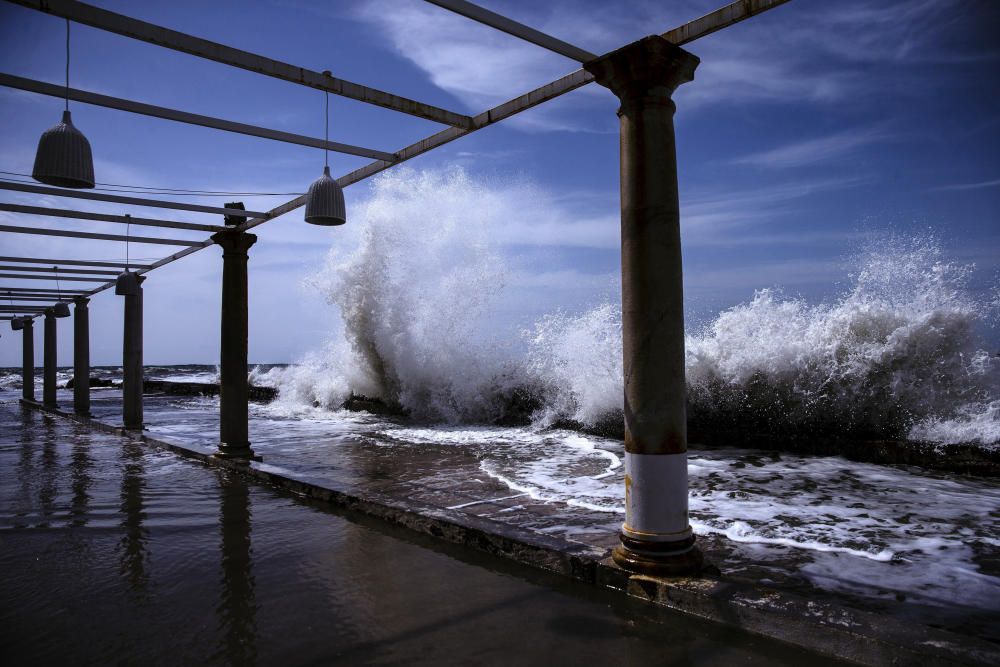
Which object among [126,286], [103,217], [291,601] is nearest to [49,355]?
[126,286]

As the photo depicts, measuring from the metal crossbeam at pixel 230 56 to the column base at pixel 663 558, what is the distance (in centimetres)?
311

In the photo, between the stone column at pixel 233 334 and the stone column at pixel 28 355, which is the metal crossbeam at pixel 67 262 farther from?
the stone column at pixel 28 355

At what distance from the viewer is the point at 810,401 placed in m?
10.7

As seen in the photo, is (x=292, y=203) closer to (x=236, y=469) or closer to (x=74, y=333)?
(x=236, y=469)

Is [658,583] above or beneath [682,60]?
beneath

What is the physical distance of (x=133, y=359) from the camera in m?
11.1

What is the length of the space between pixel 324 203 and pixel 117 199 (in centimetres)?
295

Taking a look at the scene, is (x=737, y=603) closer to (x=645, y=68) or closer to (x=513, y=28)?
(x=645, y=68)

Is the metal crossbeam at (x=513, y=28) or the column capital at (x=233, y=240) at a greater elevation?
the metal crossbeam at (x=513, y=28)

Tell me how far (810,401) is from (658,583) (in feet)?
28.5

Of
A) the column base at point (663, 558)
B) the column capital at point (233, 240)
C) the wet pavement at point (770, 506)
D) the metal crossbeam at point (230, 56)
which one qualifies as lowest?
the wet pavement at point (770, 506)

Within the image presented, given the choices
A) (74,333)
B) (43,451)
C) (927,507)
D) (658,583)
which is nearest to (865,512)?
(927,507)

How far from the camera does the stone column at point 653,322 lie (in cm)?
332

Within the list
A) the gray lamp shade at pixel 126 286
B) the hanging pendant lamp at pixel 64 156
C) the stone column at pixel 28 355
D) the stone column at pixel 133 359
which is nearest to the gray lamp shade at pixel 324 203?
the hanging pendant lamp at pixel 64 156
